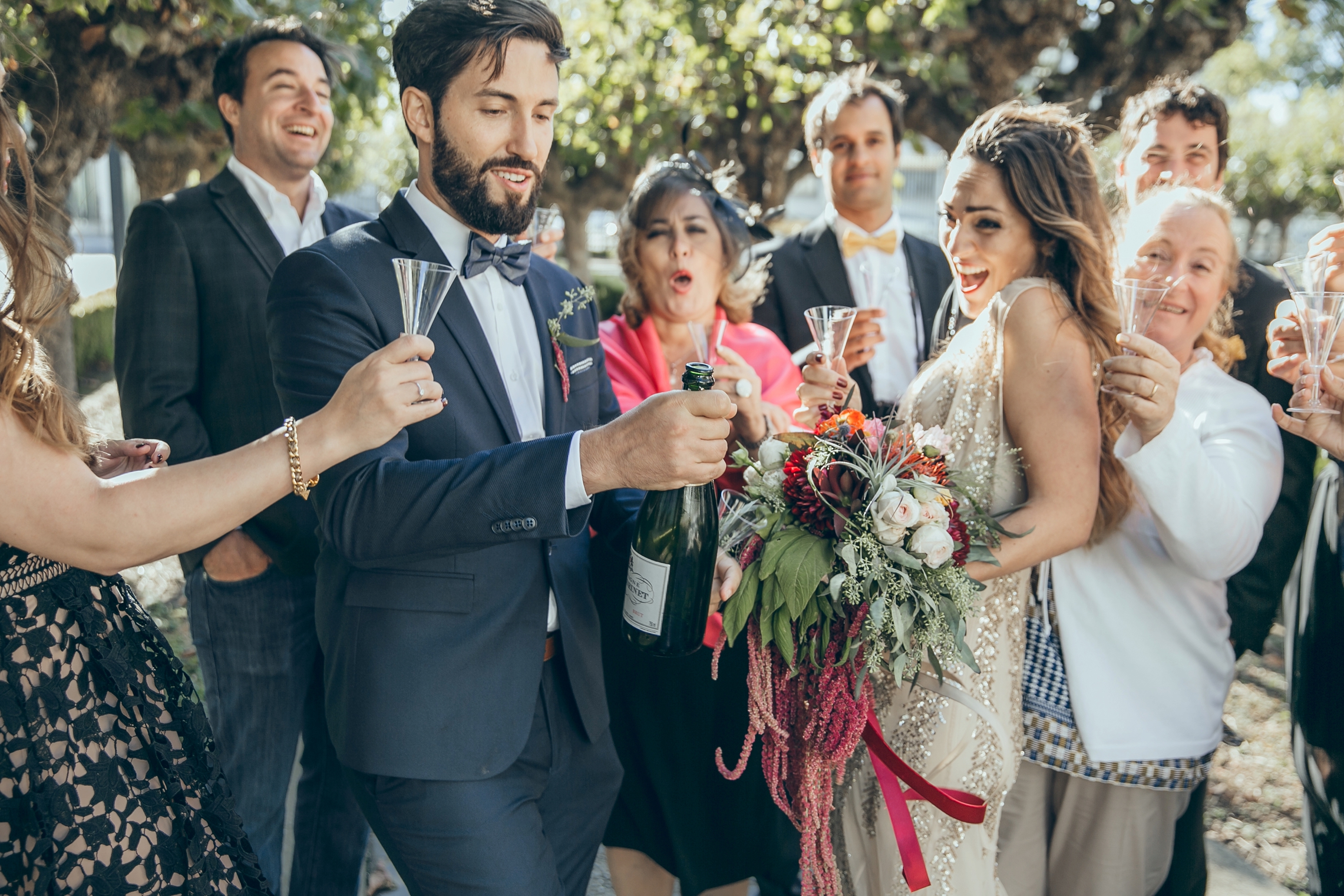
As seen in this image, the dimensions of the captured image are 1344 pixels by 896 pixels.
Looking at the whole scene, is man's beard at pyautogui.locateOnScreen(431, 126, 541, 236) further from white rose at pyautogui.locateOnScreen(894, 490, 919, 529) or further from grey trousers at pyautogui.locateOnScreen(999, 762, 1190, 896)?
grey trousers at pyautogui.locateOnScreen(999, 762, 1190, 896)

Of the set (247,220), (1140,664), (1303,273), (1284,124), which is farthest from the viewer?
(1284,124)

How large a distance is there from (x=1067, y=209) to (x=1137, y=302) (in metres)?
0.51

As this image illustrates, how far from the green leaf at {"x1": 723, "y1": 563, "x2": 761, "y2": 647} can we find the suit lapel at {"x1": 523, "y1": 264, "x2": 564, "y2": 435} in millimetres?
599

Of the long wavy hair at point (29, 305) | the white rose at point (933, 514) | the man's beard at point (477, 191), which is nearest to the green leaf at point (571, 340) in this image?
the man's beard at point (477, 191)

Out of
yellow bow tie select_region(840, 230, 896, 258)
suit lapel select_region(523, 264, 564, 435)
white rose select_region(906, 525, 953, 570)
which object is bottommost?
white rose select_region(906, 525, 953, 570)

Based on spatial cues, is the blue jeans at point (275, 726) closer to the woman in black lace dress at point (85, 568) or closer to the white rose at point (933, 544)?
the woman in black lace dress at point (85, 568)

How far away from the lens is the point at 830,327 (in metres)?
2.52

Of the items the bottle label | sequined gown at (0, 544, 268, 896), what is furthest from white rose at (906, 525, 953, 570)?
sequined gown at (0, 544, 268, 896)

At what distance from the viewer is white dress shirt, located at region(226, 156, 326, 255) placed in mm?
3549

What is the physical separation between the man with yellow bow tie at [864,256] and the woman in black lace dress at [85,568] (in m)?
3.13

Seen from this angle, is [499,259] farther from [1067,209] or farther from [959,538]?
[1067,209]

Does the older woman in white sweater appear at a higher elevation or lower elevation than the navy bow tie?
lower

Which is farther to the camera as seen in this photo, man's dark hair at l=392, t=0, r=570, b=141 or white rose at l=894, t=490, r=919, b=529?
man's dark hair at l=392, t=0, r=570, b=141

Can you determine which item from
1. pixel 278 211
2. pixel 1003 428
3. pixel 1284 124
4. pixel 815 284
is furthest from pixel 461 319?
pixel 1284 124
